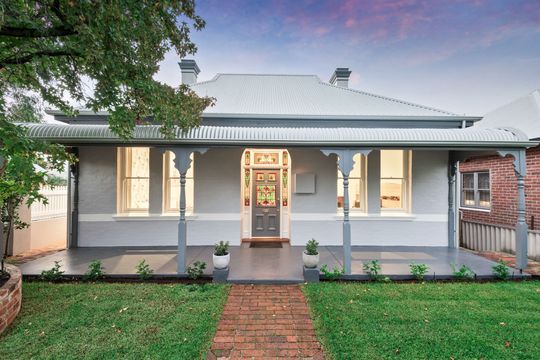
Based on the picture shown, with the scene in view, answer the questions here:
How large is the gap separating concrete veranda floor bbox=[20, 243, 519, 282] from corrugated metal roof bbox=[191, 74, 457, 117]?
400cm

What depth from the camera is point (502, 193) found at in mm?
8445

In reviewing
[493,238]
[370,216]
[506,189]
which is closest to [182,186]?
[370,216]

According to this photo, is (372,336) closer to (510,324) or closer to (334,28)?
(510,324)

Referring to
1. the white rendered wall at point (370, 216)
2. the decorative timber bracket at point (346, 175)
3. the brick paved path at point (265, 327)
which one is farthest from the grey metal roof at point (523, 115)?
the brick paved path at point (265, 327)

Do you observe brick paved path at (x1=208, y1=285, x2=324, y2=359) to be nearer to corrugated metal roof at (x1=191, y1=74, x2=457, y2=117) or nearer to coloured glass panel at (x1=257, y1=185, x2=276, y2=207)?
coloured glass panel at (x1=257, y1=185, x2=276, y2=207)

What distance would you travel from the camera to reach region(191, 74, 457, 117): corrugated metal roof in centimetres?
754

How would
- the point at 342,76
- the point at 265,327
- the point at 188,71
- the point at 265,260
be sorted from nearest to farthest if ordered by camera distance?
1. the point at 265,327
2. the point at 265,260
3. the point at 188,71
4. the point at 342,76

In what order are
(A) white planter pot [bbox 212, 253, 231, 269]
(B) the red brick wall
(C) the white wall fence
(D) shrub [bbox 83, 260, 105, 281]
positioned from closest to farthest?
(A) white planter pot [bbox 212, 253, 231, 269]
(D) shrub [bbox 83, 260, 105, 281]
(C) the white wall fence
(B) the red brick wall

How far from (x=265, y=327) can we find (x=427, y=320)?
2350mm

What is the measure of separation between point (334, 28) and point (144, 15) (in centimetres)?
948

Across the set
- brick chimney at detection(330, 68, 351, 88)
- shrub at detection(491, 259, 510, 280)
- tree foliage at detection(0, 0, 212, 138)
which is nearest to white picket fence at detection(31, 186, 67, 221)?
tree foliage at detection(0, 0, 212, 138)

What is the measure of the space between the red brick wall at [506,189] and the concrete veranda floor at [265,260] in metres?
3.10

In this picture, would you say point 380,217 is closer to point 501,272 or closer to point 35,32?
point 501,272

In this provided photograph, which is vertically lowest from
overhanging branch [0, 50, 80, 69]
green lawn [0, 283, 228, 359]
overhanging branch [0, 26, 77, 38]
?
green lawn [0, 283, 228, 359]
